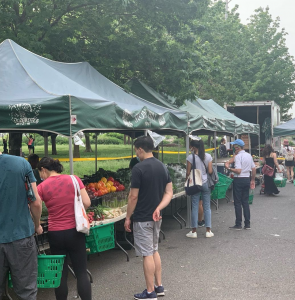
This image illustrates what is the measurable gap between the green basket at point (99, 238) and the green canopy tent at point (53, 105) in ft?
4.24

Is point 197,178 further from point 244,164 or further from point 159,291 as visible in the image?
point 159,291

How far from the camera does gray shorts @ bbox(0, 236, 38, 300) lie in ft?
13.6

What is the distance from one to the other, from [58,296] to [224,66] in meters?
28.5

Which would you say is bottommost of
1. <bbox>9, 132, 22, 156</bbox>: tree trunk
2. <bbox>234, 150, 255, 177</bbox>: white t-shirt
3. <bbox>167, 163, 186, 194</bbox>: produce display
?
<bbox>167, 163, 186, 194</bbox>: produce display

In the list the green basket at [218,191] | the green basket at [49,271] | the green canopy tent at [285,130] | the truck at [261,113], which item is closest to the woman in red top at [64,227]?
the green basket at [49,271]

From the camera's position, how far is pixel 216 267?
6.81 m

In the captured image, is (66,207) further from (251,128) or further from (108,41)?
(251,128)

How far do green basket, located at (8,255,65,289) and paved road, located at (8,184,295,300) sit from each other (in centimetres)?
119

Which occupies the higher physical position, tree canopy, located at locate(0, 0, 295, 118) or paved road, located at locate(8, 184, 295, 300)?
tree canopy, located at locate(0, 0, 295, 118)

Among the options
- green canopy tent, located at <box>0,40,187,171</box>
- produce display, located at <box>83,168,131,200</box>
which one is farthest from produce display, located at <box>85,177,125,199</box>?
green canopy tent, located at <box>0,40,187,171</box>

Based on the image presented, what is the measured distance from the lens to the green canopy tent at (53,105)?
20.1ft

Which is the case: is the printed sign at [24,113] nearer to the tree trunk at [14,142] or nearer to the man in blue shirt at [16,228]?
the man in blue shirt at [16,228]

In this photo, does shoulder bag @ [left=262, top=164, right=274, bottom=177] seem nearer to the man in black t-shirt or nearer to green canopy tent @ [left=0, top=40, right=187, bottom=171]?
green canopy tent @ [left=0, top=40, right=187, bottom=171]

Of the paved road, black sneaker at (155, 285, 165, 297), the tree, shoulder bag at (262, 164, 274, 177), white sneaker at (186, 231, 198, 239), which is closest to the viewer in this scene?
black sneaker at (155, 285, 165, 297)
